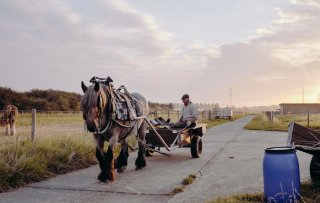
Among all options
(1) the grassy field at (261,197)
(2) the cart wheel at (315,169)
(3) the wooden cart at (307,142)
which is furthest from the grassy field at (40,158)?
(2) the cart wheel at (315,169)

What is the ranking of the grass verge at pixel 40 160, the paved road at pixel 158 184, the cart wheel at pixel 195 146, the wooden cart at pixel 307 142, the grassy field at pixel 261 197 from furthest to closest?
1. the cart wheel at pixel 195 146
2. the grass verge at pixel 40 160
3. the paved road at pixel 158 184
4. the wooden cart at pixel 307 142
5. the grassy field at pixel 261 197

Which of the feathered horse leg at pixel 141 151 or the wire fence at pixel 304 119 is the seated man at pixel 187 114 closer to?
the feathered horse leg at pixel 141 151

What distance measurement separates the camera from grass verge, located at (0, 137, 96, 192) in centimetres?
833

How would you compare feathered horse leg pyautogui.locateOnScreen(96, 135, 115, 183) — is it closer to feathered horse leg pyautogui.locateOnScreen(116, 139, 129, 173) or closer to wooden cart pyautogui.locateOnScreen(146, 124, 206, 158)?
feathered horse leg pyautogui.locateOnScreen(116, 139, 129, 173)

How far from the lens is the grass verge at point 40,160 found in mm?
8328

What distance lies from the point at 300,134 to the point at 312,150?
68cm

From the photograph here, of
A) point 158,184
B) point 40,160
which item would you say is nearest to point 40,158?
point 40,160

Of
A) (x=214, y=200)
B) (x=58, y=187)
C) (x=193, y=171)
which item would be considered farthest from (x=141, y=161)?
(x=214, y=200)

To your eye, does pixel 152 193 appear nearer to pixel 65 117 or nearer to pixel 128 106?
pixel 128 106

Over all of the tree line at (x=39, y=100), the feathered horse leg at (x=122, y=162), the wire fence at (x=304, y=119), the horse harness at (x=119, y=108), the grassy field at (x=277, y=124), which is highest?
the tree line at (x=39, y=100)

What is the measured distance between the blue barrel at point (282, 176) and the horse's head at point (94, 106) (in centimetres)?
344

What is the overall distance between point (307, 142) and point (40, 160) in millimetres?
5896

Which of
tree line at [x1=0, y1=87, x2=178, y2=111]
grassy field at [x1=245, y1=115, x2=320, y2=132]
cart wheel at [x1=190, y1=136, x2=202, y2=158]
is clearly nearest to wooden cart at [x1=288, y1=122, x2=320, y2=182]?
cart wheel at [x1=190, y1=136, x2=202, y2=158]

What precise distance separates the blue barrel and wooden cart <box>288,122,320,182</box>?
0.54 meters
